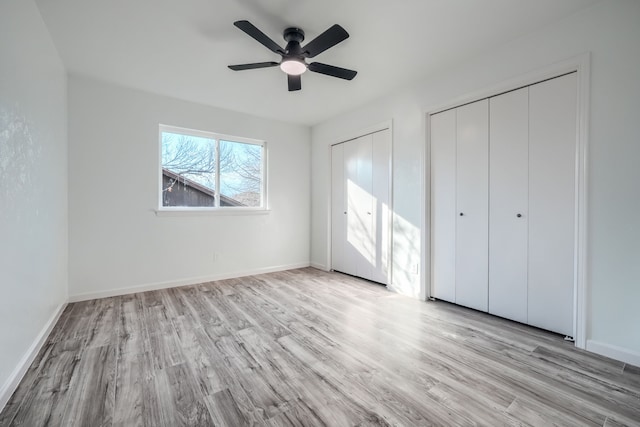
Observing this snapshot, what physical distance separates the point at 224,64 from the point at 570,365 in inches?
148

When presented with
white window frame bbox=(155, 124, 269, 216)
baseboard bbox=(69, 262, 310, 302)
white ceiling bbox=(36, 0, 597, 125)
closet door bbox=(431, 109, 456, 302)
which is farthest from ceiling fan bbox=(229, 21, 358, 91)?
baseboard bbox=(69, 262, 310, 302)

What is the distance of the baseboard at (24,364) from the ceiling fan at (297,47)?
2.51 meters

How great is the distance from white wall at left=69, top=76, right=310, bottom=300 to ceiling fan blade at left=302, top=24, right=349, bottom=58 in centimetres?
228

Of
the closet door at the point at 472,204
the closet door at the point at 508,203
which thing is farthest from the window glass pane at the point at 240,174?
the closet door at the point at 508,203

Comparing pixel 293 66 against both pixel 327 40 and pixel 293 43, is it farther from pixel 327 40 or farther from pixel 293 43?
pixel 327 40

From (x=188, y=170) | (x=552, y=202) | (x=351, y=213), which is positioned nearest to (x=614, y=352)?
(x=552, y=202)

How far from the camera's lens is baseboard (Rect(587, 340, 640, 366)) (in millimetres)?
1818

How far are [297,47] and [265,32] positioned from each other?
1.06 feet

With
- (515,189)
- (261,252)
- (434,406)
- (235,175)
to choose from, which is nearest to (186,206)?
(235,175)

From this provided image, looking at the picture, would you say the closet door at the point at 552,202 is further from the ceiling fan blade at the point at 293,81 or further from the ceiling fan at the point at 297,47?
the ceiling fan blade at the point at 293,81

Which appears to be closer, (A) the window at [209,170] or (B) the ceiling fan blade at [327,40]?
(B) the ceiling fan blade at [327,40]

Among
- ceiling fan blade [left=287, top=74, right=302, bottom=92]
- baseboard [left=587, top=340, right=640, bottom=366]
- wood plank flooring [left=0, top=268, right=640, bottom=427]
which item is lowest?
wood plank flooring [left=0, top=268, right=640, bottom=427]

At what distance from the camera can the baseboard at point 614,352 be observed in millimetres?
1818

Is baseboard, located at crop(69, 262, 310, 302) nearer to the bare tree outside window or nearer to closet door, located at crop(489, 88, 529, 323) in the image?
the bare tree outside window
